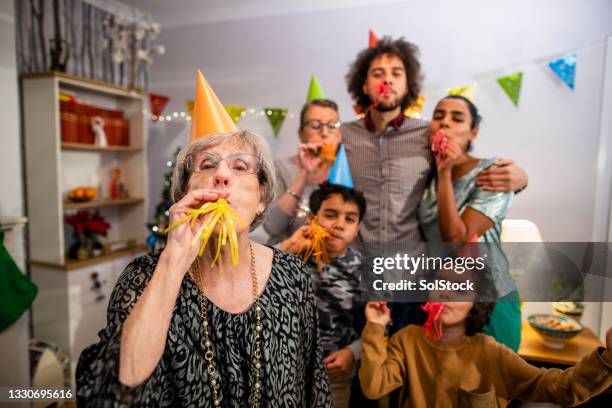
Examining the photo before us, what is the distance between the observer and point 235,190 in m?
1.04

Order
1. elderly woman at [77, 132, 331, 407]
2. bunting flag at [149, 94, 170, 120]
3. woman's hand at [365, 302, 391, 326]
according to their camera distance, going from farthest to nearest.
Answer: bunting flag at [149, 94, 170, 120]
woman's hand at [365, 302, 391, 326]
elderly woman at [77, 132, 331, 407]

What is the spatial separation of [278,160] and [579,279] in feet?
4.34

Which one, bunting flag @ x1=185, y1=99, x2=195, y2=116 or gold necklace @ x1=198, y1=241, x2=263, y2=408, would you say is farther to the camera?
bunting flag @ x1=185, y1=99, x2=195, y2=116

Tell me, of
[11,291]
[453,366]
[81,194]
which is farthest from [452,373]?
[81,194]

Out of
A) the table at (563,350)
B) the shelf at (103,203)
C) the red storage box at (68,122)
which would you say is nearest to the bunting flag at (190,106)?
the red storage box at (68,122)

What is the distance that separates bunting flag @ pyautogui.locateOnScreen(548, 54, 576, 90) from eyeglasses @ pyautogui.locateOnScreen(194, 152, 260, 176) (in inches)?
53.4

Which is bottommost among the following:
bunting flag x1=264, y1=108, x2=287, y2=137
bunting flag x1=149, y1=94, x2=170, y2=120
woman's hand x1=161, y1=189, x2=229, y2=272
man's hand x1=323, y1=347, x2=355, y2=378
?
man's hand x1=323, y1=347, x2=355, y2=378

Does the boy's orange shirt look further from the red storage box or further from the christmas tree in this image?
the red storage box

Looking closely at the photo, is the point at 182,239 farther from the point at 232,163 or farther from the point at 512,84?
the point at 512,84

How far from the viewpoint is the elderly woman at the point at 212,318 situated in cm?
82

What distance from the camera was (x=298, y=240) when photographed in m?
1.72

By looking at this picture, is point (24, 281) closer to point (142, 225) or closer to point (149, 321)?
point (142, 225)

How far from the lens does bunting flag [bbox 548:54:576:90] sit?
1.64 meters

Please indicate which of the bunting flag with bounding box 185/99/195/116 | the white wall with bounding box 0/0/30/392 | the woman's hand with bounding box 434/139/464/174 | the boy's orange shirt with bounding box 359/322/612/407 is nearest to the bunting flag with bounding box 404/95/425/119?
the woman's hand with bounding box 434/139/464/174
